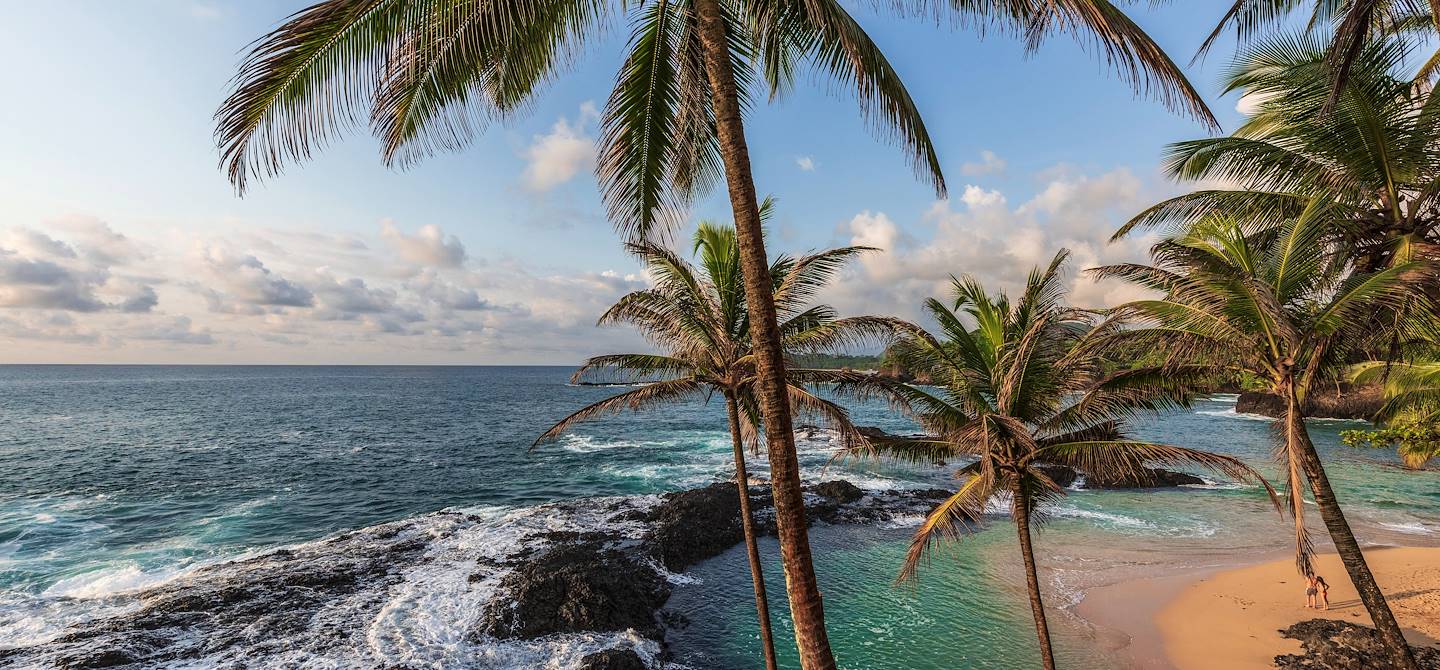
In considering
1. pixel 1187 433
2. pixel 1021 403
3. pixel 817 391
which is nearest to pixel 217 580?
pixel 817 391

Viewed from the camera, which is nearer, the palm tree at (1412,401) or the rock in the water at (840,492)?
the palm tree at (1412,401)

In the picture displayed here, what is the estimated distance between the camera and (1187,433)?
175 feet

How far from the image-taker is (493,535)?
2206cm

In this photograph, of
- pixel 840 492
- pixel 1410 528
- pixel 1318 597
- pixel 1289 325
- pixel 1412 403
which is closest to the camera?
pixel 1289 325

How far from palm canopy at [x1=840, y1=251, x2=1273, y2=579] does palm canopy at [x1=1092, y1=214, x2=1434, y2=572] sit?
61 cm

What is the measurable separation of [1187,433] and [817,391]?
200 feet

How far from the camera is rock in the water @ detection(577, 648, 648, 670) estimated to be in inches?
481

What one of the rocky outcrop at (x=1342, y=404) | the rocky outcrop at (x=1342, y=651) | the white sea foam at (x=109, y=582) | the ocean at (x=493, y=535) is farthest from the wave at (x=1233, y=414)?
the white sea foam at (x=109, y=582)

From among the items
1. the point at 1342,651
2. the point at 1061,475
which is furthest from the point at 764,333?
the point at 1061,475

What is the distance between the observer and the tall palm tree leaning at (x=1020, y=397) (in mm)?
8953

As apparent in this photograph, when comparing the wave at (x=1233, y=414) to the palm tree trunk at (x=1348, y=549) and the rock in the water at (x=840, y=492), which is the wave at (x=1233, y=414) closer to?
the rock in the water at (x=840, y=492)

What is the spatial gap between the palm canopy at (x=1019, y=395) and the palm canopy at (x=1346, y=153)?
140 inches

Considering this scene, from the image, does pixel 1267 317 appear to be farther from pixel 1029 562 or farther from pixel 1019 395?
pixel 1029 562

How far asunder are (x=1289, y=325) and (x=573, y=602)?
605 inches
